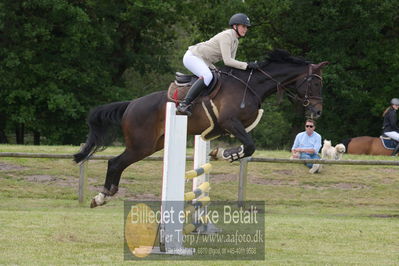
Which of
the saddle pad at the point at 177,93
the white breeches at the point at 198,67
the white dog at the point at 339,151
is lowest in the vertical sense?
the white dog at the point at 339,151

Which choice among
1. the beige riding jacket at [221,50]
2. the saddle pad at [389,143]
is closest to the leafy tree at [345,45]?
the saddle pad at [389,143]

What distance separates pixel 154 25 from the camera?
30.4m

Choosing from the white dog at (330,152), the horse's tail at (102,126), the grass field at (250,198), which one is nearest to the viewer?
the grass field at (250,198)

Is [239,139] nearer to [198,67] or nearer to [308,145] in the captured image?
[198,67]

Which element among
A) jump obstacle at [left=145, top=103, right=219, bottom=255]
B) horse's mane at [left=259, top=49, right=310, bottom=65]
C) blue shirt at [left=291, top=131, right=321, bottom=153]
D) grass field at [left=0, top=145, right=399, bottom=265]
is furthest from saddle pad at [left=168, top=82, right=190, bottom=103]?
blue shirt at [left=291, top=131, right=321, bottom=153]

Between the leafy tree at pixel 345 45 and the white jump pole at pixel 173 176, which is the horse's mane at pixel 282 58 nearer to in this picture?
the white jump pole at pixel 173 176

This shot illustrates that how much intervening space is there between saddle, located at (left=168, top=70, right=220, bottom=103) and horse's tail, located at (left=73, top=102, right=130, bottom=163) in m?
0.87

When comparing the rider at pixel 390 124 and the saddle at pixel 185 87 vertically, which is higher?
the saddle at pixel 185 87

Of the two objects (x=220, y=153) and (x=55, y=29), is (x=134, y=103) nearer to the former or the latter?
(x=220, y=153)

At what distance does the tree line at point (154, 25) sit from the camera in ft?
89.4

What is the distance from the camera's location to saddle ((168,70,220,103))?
29.7ft

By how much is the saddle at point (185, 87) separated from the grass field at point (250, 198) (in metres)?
1.71

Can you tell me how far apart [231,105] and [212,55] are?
696 millimetres

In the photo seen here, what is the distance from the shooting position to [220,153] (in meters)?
8.95
